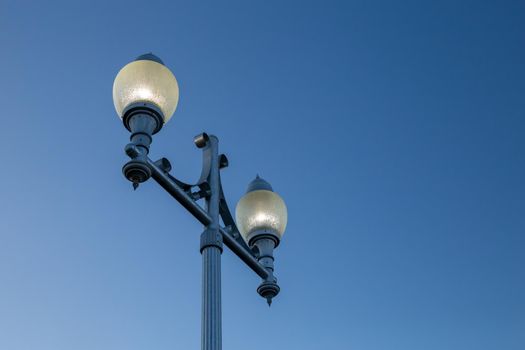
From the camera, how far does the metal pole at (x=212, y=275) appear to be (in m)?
5.63

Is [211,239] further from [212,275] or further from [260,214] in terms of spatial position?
[260,214]

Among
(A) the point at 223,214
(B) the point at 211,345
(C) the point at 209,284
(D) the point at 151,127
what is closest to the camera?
(B) the point at 211,345

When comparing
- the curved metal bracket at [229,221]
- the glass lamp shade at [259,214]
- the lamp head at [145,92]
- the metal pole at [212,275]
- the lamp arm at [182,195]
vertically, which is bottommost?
the metal pole at [212,275]

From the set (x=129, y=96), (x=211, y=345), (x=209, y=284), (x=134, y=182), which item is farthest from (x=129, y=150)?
(x=211, y=345)

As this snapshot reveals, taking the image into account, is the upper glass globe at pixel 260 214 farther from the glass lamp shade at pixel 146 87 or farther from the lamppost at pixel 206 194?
the glass lamp shade at pixel 146 87

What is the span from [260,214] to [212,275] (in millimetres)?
1371

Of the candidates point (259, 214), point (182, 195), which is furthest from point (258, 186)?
point (182, 195)

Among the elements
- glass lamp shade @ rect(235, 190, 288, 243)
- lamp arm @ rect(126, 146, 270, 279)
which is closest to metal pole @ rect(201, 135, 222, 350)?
lamp arm @ rect(126, 146, 270, 279)

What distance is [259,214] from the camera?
725cm

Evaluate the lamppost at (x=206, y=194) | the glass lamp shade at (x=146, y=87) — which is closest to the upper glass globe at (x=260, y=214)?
the lamppost at (x=206, y=194)

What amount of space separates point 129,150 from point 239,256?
1574mm

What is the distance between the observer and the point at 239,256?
699cm

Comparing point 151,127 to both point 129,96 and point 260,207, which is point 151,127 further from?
point 260,207

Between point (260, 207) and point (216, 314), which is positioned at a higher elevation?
point (260, 207)
